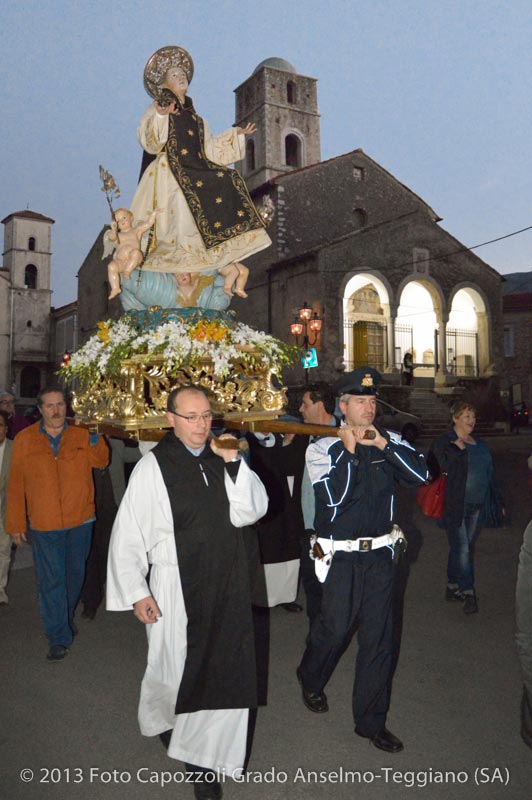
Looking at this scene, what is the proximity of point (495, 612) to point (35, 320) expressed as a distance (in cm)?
4488

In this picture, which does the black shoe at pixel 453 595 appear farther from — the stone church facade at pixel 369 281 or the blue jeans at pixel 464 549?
the stone church facade at pixel 369 281

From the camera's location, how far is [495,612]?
235 inches

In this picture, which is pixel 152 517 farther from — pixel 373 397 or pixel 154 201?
pixel 154 201

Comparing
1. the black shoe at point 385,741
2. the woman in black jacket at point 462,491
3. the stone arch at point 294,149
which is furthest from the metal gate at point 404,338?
the black shoe at point 385,741

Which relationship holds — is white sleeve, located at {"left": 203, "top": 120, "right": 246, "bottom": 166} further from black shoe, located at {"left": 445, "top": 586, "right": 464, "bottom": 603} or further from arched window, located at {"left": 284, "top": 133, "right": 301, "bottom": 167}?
arched window, located at {"left": 284, "top": 133, "right": 301, "bottom": 167}

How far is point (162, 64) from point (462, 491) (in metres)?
4.40

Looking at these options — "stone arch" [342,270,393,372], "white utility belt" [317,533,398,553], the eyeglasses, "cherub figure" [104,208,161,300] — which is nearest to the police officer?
"white utility belt" [317,533,398,553]

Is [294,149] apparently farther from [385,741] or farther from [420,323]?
[385,741]

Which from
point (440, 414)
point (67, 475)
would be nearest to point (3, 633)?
point (67, 475)

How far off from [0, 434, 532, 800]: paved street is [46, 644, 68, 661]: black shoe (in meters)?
0.07

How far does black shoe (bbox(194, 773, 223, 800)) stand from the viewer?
10.2ft

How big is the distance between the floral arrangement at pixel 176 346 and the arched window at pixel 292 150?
34.3 metres

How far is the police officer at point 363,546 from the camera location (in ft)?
11.8

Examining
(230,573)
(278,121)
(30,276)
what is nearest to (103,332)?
(230,573)
